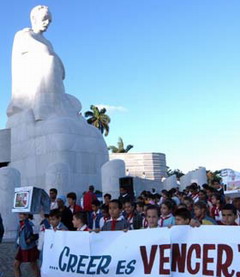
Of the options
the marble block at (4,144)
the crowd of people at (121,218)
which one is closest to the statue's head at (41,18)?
the marble block at (4,144)

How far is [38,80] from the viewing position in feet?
67.8

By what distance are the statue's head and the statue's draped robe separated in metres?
0.65

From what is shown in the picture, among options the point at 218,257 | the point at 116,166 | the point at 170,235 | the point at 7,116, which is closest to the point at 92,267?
the point at 170,235

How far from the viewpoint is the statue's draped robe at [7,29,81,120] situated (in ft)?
66.5

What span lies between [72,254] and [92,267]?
365 millimetres

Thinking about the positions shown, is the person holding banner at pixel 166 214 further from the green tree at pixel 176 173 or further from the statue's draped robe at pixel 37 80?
the green tree at pixel 176 173

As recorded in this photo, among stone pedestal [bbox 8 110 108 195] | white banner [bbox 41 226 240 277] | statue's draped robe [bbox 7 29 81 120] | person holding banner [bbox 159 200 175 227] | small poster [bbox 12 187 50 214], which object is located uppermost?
statue's draped robe [bbox 7 29 81 120]

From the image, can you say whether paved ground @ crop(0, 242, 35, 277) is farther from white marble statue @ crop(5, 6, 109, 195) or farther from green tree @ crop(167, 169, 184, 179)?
green tree @ crop(167, 169, 184, 179)

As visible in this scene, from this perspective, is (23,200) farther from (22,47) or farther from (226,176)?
(22,47)

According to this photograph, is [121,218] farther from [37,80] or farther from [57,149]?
[37,80]

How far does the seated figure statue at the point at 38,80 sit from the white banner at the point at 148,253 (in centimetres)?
1437

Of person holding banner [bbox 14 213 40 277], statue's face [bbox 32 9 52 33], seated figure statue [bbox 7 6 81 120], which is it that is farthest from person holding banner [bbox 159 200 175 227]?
statue's face [bbox 32 9 52 33]

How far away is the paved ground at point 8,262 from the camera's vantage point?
26.1 feet

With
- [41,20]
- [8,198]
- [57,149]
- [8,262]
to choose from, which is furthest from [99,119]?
[8,262]
